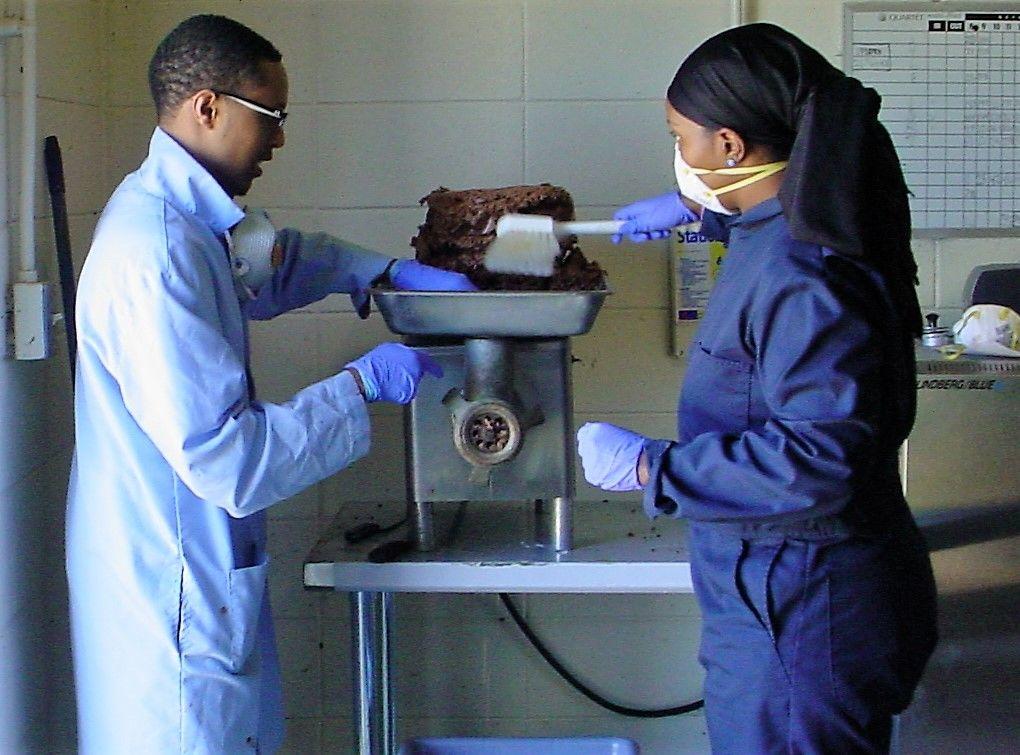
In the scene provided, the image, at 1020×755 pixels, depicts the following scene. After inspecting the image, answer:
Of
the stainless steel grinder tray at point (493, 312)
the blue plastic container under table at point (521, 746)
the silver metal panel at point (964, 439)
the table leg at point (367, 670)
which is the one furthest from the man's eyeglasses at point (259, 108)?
the blue plastic container under table at point (521, 746)

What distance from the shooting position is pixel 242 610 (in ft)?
5.63

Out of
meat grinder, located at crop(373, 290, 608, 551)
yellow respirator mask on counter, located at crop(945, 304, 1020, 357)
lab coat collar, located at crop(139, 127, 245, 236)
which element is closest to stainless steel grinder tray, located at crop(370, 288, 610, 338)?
meat grinder, located at crop(373, 290, 608, 551)

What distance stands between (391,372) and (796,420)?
2.04 ft

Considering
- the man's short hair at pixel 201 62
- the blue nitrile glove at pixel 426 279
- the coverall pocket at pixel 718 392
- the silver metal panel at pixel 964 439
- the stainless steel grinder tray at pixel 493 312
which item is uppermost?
the man's short hair at pixel 201 62

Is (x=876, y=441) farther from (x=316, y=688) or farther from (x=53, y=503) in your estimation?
(x=316, y=688)

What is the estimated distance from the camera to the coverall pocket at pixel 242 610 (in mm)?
1705

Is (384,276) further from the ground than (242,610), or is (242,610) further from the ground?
(384,276)

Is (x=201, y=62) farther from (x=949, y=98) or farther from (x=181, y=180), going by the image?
(x=949, y=98)

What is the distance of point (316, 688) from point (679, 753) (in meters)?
0.77

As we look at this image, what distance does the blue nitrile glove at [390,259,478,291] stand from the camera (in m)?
1.96

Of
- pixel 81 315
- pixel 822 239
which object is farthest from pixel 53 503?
pixel 822 239

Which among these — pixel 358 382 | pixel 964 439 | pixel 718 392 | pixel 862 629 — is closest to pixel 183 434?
pixel 358 382

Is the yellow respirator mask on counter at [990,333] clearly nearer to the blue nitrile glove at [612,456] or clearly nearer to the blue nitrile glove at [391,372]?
the blue nitrile glove at [612,456]

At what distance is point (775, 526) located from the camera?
1531mm
